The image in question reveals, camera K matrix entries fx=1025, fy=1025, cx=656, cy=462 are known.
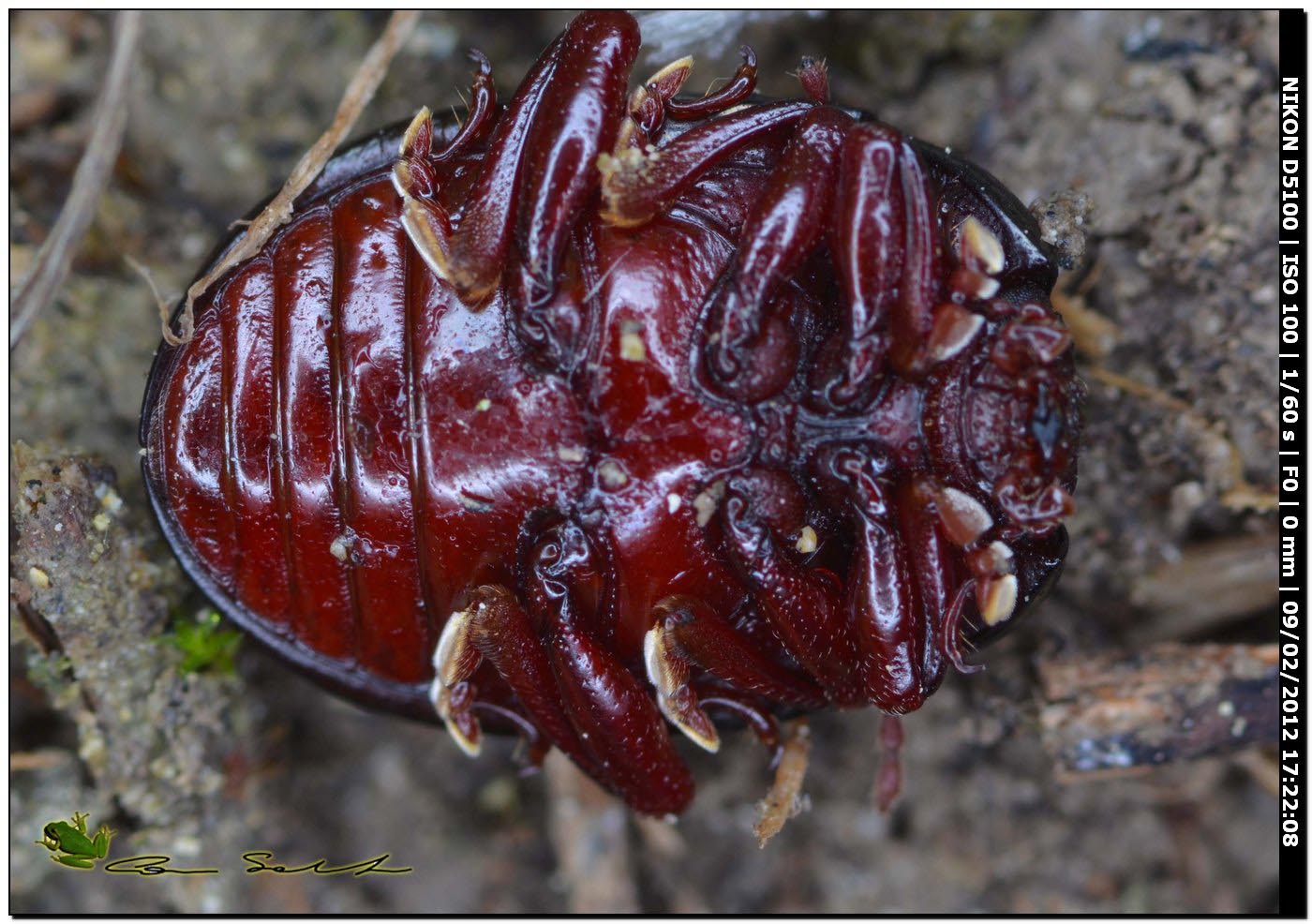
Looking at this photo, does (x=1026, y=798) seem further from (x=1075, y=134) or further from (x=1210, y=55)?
(x=1210, y=55)

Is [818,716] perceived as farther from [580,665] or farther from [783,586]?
[580,665]

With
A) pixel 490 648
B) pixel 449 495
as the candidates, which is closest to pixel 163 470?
pixel 449 495

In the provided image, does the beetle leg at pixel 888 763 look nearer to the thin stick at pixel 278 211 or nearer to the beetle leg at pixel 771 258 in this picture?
the beetle leg at pixel 771 258

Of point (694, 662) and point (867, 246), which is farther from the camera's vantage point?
point (694, 662)

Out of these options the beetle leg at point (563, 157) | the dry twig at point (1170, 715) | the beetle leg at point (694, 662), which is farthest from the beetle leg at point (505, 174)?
the dry twig at point (1170, 715)

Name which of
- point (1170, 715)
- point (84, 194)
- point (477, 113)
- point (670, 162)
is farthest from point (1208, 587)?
point (84, 194)

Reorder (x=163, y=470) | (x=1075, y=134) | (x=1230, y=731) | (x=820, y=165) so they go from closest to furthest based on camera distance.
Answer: (x=820, y=165) < (x=163, y=470) < (x=1230, y=731) < (x=1075, y=134)
